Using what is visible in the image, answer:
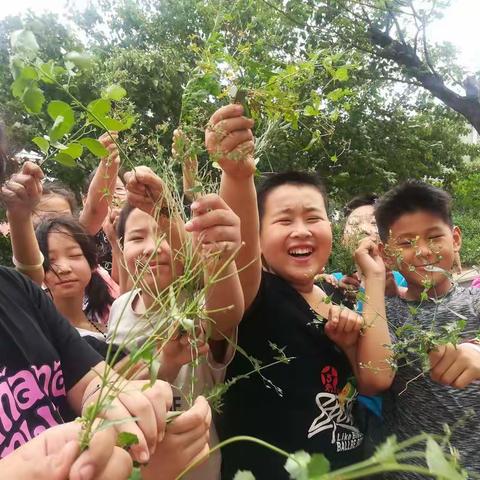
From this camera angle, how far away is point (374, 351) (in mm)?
1239

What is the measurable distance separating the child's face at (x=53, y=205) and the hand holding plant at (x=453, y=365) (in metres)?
1.40

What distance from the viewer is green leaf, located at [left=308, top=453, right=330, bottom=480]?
443 mm

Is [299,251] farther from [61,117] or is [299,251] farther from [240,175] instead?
[61,117]

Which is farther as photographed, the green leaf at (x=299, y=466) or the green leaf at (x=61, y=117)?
the green leaf at (x=61, y=117)

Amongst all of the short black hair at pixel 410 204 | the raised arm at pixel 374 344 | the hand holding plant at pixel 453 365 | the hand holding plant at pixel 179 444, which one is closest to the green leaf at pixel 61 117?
the hand holding plant at pixel 179 444

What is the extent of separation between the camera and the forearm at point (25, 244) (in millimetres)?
1334

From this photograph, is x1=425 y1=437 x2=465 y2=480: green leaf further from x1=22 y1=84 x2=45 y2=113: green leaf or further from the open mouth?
the open mouth

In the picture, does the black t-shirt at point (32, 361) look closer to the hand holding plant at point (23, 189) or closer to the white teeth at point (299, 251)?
the hand holding plant at point (23, 189)

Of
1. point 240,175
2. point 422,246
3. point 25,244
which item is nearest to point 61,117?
point 240,175

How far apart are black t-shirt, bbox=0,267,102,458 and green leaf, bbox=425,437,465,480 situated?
0.67m

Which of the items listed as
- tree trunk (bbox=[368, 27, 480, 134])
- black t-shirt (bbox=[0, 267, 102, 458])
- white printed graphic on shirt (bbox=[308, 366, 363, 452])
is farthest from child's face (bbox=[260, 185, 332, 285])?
tree trunk (bbox=[368, 27, 480, 134])

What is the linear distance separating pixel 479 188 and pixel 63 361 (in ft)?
35.4

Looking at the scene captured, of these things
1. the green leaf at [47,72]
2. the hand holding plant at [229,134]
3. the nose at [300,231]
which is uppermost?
the green leaf at [47,72]

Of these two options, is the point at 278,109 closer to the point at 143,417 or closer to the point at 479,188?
the point at 143,417
